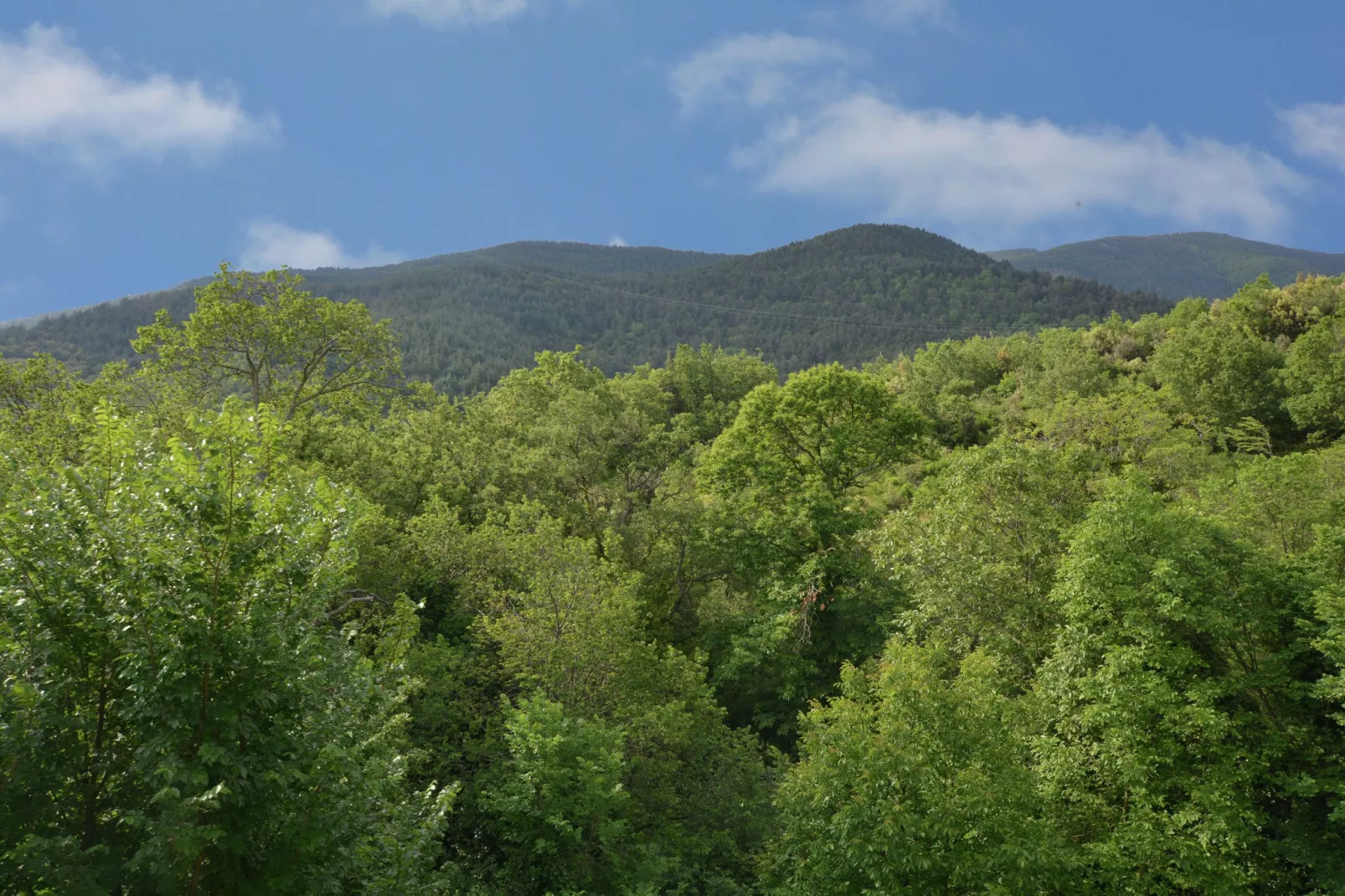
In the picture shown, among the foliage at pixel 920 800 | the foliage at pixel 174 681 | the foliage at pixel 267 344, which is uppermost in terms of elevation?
the foliage at pixel 267 344

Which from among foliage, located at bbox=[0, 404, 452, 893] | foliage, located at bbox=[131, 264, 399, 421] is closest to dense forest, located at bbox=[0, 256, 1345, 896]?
foliage, located at bbox=[0, 404, 452, 893]

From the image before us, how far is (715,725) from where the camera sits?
23.2 m

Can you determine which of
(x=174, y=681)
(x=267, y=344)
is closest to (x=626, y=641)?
(x=174, y=681)

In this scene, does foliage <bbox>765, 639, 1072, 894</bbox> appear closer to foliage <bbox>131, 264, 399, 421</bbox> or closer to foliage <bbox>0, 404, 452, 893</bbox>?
foliage <bbox>0, 404, 452, 893</bbox>

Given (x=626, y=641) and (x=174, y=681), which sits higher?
(x=174, y=681)

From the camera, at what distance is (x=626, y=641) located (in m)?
22.0

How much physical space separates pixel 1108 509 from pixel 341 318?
24042 mm

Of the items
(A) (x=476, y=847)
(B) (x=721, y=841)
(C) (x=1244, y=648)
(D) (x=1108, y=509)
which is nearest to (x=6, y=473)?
(A) (x=476, y=847)

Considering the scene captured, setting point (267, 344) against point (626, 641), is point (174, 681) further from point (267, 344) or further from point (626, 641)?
point (267, 344)

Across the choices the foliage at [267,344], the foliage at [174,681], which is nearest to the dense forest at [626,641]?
the foliage at [174,681]

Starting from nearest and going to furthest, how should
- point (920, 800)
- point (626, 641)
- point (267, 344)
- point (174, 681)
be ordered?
1. point (174, 681)
2. point (920, 800)
3. point (626, 641)
4. point (267, 344)

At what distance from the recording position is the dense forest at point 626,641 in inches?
320

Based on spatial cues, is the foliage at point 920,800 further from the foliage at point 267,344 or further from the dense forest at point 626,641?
the foliage at point 267,344

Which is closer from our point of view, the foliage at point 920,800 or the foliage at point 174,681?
the foliage at point 174,681
